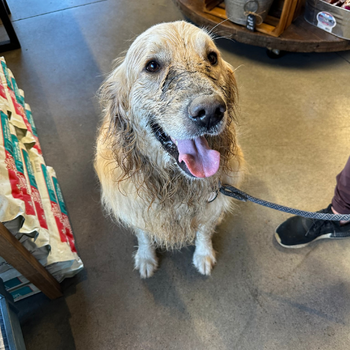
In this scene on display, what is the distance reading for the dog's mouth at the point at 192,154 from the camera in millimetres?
990

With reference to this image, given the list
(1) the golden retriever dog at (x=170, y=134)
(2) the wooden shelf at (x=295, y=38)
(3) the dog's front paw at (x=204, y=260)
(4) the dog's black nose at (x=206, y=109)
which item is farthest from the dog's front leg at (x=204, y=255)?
(2) the wooden shelf at (x=295, y=38)

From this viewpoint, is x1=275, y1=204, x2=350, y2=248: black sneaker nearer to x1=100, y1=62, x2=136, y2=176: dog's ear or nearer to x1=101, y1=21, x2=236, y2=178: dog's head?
x1=101, y1=21, x2=236, y2=178: dog's head

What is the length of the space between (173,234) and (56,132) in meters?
1.39

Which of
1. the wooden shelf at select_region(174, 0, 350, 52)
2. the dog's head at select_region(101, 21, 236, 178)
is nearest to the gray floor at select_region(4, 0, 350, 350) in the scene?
the wooden shelf at select_region(174, 0, 350, 52)

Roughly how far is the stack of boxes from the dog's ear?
0.40m

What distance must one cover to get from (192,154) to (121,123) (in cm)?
30

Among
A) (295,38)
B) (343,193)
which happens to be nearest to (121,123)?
(343,193)

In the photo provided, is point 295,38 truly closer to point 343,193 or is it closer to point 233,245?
point 343,193

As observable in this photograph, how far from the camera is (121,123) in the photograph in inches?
43.4

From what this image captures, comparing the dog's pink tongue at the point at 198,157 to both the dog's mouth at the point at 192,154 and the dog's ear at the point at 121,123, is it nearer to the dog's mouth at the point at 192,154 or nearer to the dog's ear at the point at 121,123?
the dog's mouth at the point at 192,154

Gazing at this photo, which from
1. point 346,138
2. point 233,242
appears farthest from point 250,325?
point 346,138

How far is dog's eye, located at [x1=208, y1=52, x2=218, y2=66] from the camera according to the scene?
1.05 meters

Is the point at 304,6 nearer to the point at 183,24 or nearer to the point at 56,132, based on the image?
the point at 183,24

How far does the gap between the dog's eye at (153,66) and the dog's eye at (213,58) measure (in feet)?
0.64
